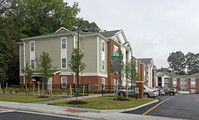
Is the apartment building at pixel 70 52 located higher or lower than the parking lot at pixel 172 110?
higher

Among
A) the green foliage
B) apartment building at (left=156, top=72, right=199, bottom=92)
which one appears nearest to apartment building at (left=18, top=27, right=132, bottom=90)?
the green foliage

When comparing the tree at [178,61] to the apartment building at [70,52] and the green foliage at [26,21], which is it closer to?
the green foliage at [26,21]

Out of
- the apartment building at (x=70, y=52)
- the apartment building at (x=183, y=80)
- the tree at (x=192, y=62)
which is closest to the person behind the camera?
the apartment building at (x=70, y=52)

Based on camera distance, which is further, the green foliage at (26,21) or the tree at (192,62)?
the tree at (192,62)

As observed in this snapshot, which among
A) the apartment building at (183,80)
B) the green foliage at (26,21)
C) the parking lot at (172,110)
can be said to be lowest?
the apartment building at (183,80)

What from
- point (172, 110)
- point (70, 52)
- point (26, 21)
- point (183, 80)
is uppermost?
point (26, 21)

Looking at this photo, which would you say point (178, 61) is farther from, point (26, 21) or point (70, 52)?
point (70, 52)

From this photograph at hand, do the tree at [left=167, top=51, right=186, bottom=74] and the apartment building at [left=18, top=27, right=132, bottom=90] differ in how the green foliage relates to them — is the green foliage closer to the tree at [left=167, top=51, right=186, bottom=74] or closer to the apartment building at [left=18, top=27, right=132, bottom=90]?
the apartment building at [left=18, top=27, right=132, bottom=90]

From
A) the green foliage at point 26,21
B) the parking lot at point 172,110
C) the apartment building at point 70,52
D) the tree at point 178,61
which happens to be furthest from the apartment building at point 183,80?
Result: the parking lot at point 172,110

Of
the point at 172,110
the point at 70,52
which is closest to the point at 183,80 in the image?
the point at 70,52

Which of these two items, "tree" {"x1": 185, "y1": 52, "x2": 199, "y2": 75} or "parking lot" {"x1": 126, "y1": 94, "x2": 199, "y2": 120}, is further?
"tree" {"x1": 185, "y1": 52, "x2": 199, "y2": 75}

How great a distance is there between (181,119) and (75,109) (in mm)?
6220

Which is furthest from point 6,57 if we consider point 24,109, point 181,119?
point 181,119

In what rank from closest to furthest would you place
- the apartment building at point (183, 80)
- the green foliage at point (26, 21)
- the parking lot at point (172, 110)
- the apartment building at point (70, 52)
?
1. the parking lot at point (172, 110)
2. the apartment building at point (70, 52)
3. the green foliage at point (26, 21)
4. the apartment building at point (183, 80)
